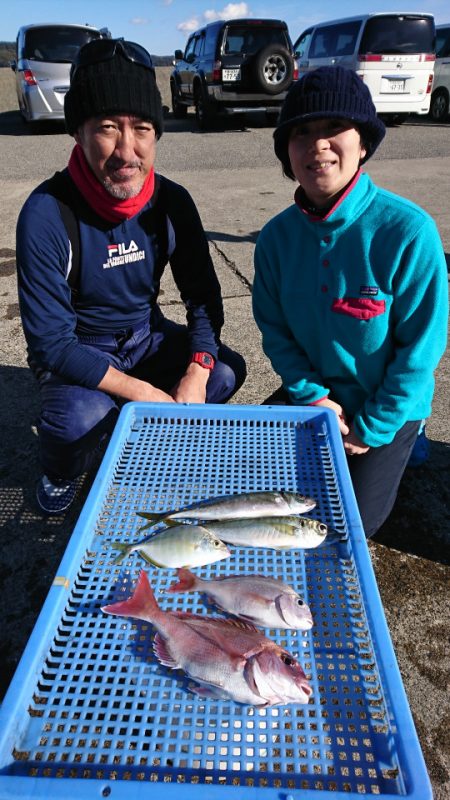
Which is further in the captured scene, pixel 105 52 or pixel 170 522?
A: pixel 105 52

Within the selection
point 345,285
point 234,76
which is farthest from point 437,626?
point 234,76

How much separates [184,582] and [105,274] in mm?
1513

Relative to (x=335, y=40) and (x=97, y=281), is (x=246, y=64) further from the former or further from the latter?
(x=97, y=281)

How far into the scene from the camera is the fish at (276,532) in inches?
56.3

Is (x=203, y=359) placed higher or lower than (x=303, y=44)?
lower

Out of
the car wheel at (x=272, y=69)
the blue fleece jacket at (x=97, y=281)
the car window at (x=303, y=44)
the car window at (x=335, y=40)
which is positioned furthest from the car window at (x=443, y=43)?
the blue fleece jacket at (x=97, y=281)

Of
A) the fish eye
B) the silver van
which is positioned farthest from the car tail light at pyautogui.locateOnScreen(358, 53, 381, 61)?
the fish eye

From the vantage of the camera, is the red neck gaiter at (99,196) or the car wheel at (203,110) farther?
the car wheel at (203,110)

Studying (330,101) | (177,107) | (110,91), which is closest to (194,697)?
(330,101)

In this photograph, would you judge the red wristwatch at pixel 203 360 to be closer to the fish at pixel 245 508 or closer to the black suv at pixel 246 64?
the fish at pixel 245 508

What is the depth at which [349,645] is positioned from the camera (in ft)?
3.97

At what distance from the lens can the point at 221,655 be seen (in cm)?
115

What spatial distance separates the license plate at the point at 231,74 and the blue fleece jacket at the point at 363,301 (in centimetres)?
1192

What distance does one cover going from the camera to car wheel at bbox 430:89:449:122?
46.1 ft
